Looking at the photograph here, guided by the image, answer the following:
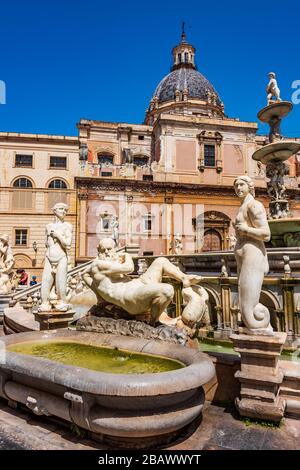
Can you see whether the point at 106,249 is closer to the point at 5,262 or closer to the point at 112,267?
the point at 112,267

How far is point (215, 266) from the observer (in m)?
9.48

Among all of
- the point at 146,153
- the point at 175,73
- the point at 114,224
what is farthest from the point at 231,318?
the point at 175,73

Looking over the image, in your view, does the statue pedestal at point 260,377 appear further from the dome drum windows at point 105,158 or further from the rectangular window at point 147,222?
the dome drum windows at point 105,158

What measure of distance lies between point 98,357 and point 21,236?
26.0 metres

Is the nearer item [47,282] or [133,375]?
[133,375]

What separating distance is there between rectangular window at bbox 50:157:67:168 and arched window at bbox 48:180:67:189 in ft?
5.25

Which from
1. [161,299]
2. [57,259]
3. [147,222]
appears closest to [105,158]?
[147,222]

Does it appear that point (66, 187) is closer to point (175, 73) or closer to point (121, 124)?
point (121, 124)

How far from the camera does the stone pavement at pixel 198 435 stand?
10.4 feet

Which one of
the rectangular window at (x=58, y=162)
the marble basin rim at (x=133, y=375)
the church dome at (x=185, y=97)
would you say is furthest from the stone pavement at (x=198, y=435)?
the church dome at (x=185, y=97)

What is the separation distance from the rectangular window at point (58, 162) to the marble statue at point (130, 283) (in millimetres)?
27589

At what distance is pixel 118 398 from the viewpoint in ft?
9.89

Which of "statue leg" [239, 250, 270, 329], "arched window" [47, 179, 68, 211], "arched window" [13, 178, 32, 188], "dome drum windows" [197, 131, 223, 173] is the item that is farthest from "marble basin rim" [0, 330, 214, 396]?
"arched window" [13, 178, 32, 188]

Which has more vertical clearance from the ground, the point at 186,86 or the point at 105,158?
the point at 186,86
